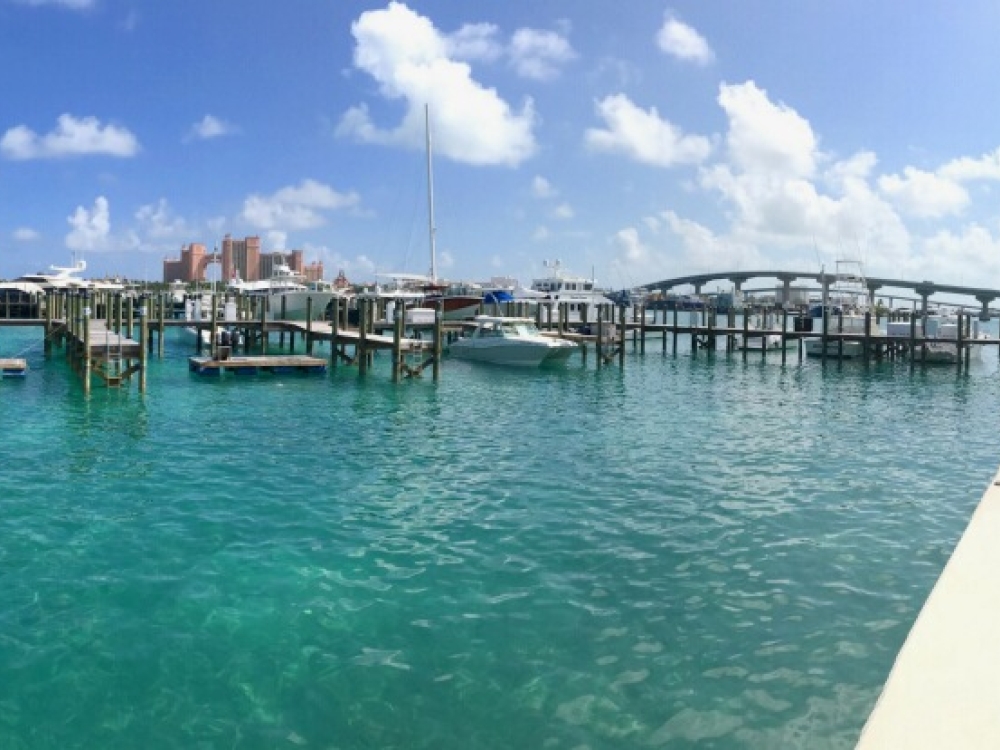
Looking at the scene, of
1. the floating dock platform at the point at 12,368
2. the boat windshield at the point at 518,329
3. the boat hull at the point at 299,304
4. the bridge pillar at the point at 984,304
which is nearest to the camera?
the floating dock platform at the point at 12,368

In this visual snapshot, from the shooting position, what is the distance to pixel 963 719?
5.76 metres

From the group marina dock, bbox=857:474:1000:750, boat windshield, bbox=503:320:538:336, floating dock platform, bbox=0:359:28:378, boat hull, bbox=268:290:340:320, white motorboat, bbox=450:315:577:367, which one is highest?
boat hull, bbox=268:290:340:320

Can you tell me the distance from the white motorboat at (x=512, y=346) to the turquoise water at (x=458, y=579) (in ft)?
73.3

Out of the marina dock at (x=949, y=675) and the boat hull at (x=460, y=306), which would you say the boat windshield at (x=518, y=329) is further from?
the marina dock at (x=949, y=675)

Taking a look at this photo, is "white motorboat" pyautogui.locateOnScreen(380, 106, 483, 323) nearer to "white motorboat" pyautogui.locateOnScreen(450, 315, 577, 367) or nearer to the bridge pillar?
"white motorboat" pyautogui.locateOnScreen(450, 315, 577, 367)

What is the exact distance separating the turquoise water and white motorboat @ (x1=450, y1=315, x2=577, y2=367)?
73.3 ft

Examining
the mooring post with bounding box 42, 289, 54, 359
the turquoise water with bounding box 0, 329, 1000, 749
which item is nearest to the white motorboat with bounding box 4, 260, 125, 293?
the mooring post with bounding box 42, 289, 54, 359

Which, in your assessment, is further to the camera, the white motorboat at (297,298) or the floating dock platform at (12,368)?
the white motorboat at (297,298)

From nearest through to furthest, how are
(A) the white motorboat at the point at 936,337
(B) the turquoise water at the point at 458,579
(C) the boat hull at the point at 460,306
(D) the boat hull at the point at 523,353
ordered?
(B) the turquoise water at the point at 458,579 → (D) the boat hull at the point at 523,353 → (A) the white motorboat at the point at 936,337 → (C) the boat hull at the point at 460,306

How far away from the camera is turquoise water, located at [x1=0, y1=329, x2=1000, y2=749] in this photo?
30.4ft

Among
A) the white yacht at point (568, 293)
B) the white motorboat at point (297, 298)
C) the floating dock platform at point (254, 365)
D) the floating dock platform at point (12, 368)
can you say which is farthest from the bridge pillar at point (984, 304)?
the floating dock platform at point (12, 368)

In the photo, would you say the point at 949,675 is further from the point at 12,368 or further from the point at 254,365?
the point at 12,368

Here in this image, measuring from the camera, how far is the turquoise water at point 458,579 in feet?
30.4

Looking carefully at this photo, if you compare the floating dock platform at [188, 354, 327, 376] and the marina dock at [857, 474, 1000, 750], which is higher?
the floating dock platform at [188, 354, 327, 376]
